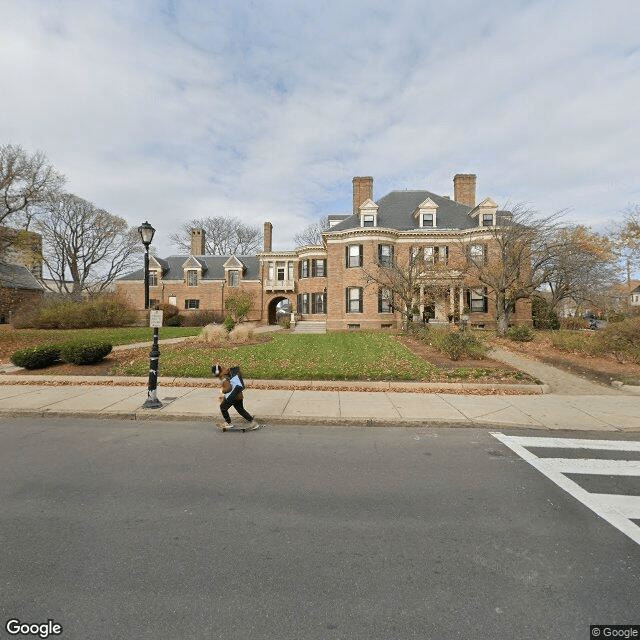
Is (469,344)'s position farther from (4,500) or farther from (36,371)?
(36,371)

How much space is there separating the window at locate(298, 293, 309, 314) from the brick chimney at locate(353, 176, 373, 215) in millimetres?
9818

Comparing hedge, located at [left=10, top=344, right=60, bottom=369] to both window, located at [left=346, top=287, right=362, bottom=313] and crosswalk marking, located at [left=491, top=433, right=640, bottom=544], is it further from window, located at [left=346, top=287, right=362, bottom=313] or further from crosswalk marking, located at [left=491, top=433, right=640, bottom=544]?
window, located at [left=346, top=287, right=362, bottom=313]

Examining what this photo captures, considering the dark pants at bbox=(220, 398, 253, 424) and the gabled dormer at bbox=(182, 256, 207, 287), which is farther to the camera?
the gabled dormer at bbox=(182, 256, 207, 287)

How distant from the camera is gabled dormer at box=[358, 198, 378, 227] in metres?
28.2

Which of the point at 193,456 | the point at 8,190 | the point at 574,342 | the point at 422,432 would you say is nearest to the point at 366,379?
the point at 422,432

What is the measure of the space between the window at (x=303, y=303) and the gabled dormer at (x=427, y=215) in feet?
42.4

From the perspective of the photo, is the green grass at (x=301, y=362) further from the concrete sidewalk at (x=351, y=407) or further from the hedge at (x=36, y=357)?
the hedge at (x=36, y=357)

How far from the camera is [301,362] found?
1209 cm

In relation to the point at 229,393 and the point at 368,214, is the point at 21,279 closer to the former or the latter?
the point at 368,214

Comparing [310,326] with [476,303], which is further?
[310,326]

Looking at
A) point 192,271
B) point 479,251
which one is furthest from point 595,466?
point 192,271

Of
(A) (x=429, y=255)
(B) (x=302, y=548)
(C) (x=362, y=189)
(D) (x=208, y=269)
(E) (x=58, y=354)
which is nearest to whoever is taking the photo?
(B) (x=302, y=548)

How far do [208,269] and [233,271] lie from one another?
14.1 ft

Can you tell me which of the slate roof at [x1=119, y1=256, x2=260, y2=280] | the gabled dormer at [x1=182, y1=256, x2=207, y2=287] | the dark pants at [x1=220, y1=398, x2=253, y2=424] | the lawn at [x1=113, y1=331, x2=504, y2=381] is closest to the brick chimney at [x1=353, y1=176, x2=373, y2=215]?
the slate roof at [x1=119, y1=256, x2=260, y2=280]
